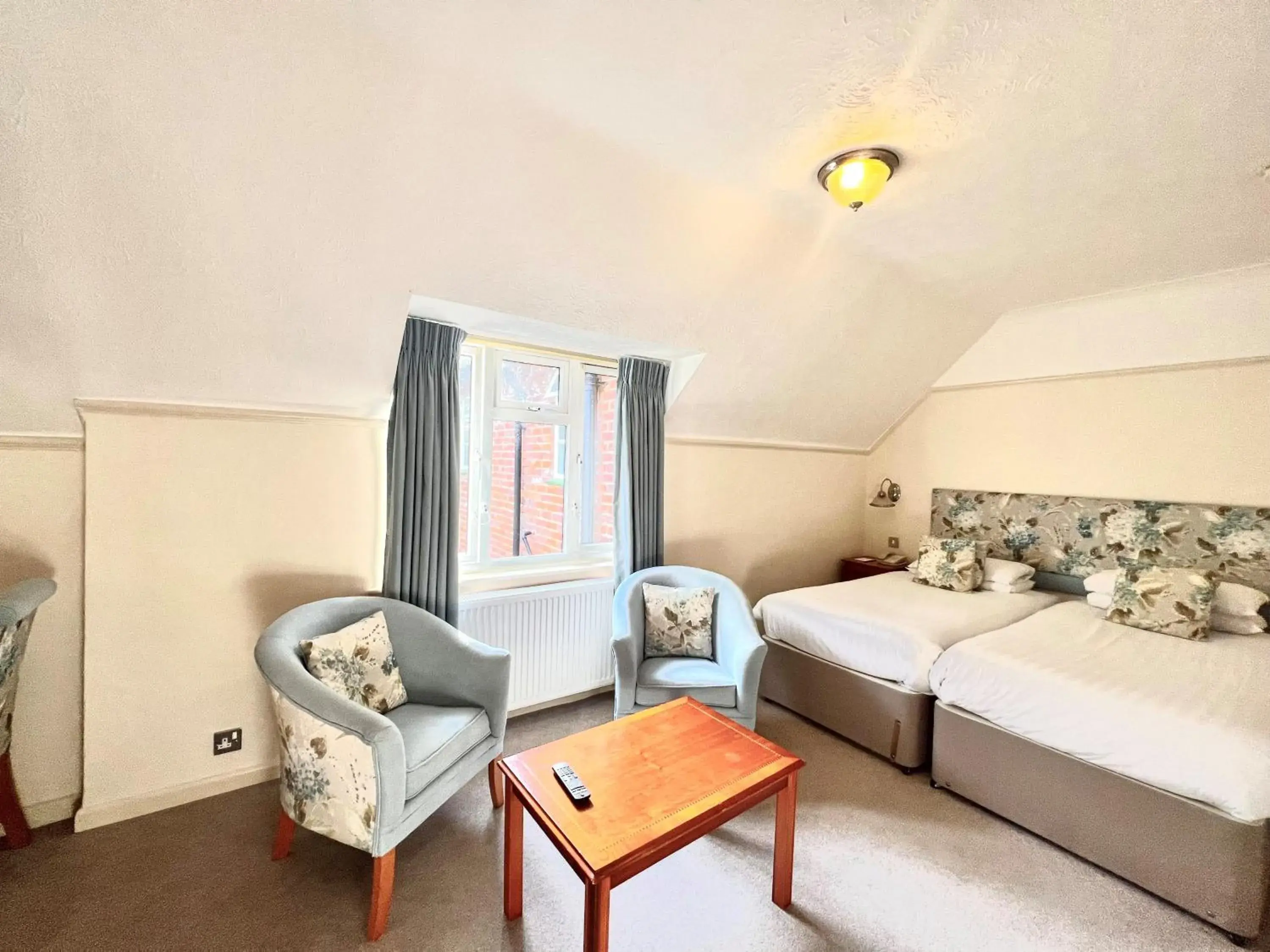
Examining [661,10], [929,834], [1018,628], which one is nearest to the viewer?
[661,10]

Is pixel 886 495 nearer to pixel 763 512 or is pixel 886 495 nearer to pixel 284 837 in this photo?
pixel 763 512

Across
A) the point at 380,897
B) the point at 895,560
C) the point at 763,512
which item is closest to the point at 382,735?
the point at 380,897

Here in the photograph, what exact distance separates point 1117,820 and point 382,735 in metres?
2.54

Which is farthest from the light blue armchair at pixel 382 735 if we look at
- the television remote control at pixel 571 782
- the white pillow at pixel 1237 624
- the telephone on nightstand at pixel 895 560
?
the white pillow at pixel 1237 624

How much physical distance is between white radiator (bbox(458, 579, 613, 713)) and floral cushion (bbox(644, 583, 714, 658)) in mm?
345

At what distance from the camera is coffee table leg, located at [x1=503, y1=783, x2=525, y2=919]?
159 centimetres

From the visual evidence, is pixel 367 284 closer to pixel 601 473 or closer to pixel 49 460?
pixel 49 460

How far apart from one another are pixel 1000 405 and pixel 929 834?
9.72 ft

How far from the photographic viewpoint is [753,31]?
1280 mm

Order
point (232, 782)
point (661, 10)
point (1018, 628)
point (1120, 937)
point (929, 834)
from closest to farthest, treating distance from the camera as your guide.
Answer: point (661, 10)
point (1120, 937)
point (929, 834)
point (232, 782)
point (1018, 628)

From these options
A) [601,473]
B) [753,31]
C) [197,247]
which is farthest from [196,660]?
[753,31]

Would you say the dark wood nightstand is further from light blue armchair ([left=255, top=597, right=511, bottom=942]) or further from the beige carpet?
light blue armchair ([left=255, top=597, right=511, bottom=942])

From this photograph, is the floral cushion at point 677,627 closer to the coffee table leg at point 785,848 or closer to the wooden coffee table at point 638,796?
the wooden coffee table at point 638,796

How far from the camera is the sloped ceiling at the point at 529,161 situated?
126cm
